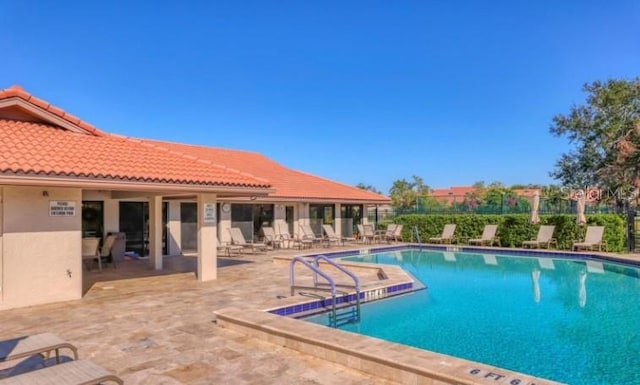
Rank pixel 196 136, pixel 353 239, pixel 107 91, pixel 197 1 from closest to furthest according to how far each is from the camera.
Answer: pixel 197 1 < pixel 107 91 < pixel 353 239 < pixel 196 136

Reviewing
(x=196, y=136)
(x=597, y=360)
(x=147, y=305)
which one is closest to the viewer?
(x=597, y=360)

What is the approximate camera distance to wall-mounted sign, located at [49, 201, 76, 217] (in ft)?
29.6

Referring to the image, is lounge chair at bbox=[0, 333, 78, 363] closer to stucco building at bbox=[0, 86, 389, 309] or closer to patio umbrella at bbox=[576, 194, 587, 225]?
stucco building at bbox=[0, 86, 389, 309]

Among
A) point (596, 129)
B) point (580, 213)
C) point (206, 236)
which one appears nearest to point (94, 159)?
point (206, 236)

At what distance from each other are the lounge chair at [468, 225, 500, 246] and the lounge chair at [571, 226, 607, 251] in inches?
150

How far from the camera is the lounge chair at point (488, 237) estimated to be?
901 inches

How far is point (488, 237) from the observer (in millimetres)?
22859

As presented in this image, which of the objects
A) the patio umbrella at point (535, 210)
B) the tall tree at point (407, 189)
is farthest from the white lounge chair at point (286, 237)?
the tall tree at point (407, 189)

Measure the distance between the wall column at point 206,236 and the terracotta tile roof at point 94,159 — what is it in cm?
69

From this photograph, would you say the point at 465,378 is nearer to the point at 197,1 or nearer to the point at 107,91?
the point at 197,1

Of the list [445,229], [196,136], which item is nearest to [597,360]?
[445,229]

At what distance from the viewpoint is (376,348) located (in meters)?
5.27

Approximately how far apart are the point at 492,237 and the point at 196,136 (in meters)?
21.9

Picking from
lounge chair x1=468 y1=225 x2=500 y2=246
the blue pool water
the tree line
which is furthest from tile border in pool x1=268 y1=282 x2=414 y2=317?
the tree line
